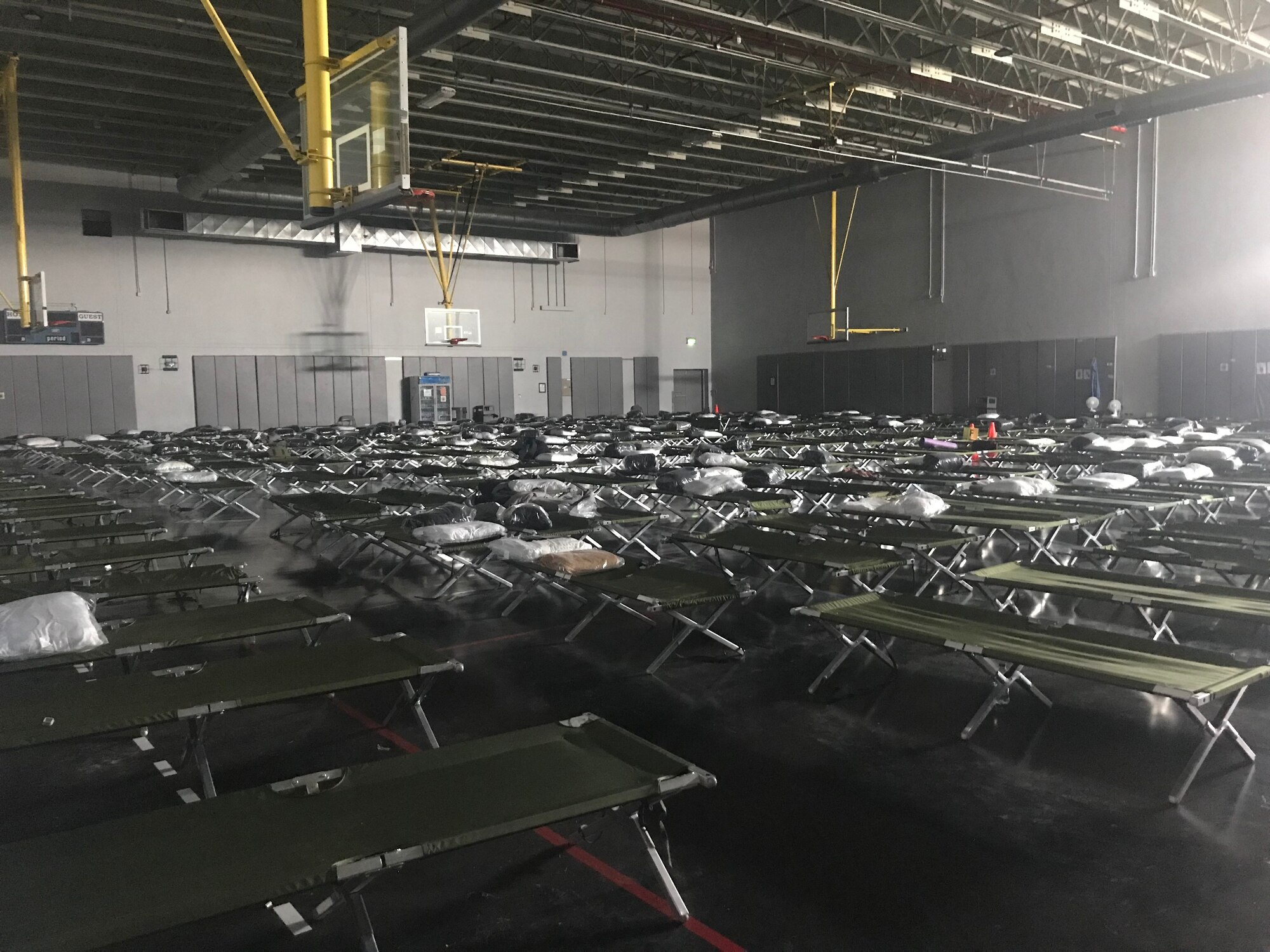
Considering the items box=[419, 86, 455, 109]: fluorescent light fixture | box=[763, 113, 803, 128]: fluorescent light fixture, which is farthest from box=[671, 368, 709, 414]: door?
box=[419, 86, 455, 109]: fluorescent light fixture

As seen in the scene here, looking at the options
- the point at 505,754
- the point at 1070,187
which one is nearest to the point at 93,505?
the point at 505,754

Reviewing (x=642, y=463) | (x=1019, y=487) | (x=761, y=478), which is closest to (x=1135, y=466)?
(x=1019, y=487)

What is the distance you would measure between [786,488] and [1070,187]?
43.7 feet

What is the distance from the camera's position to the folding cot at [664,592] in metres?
4.84

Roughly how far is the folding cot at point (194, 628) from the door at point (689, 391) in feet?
81.2

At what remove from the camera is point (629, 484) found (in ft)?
29.2

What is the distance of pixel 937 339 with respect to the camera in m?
22.0

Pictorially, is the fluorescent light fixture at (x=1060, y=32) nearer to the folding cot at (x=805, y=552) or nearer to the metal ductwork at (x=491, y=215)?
the folding cot at (x=805, y=552)

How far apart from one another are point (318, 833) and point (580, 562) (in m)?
3.52

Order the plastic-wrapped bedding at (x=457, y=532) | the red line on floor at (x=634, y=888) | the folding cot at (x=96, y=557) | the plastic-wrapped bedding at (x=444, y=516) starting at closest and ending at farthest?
1. the red line on floor at (x=634, y=888)
2. the folding cot at (x=96, y=557)
3. the plastic-wrapped bedding at (x=457, y=532)
4. the plastic-wrapped bedding at (x=444, y=516)

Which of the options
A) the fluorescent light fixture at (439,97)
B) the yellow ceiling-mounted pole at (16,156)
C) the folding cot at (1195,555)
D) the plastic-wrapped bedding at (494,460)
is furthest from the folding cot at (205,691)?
the yellow ceiling-mounted pole at (16,156)

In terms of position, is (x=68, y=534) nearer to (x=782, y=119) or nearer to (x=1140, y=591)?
(x=1140, y=591)

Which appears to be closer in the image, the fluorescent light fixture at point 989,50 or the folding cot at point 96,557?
the folding cot at point 96,557

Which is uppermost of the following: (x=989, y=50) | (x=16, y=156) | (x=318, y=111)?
(x=989, y=50)
